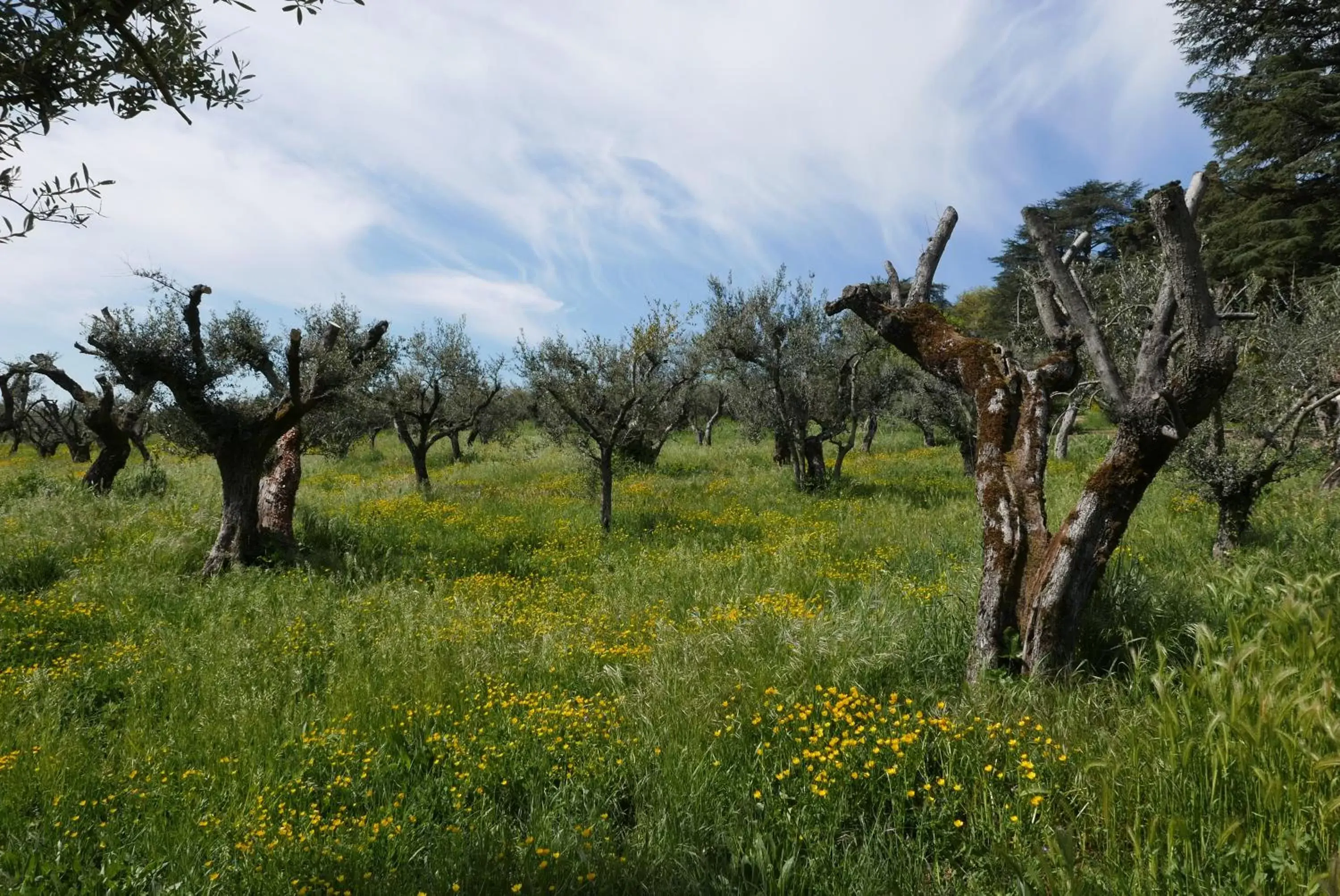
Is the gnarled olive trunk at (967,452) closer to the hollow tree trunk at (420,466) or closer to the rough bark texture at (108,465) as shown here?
the hollow tree trunk at (420,466)

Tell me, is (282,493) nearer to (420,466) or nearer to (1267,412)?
(420,466)

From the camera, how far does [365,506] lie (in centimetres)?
1611

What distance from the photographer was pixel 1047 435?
5676 millimetres

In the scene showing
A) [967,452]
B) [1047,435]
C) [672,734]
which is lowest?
[672,734]

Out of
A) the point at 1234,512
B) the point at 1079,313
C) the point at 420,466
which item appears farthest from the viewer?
the point at 420,466

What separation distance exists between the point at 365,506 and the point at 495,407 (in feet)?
52.3

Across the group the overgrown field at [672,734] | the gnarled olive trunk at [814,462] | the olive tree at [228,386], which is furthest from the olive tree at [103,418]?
the gnarled olive trunk at [814,462]

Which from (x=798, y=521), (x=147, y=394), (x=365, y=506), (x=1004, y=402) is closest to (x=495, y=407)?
(x=365, y=506)

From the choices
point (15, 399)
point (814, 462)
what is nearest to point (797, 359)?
point (814, 462)

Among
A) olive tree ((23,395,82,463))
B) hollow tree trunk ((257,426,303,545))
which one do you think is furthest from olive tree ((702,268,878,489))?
olive tree ((23,395,82,463))

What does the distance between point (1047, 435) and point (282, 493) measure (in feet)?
42.0

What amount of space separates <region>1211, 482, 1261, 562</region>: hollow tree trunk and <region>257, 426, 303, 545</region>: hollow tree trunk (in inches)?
592

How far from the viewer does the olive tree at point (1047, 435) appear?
16.3ft

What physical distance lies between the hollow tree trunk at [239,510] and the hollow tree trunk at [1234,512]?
1490 cm
